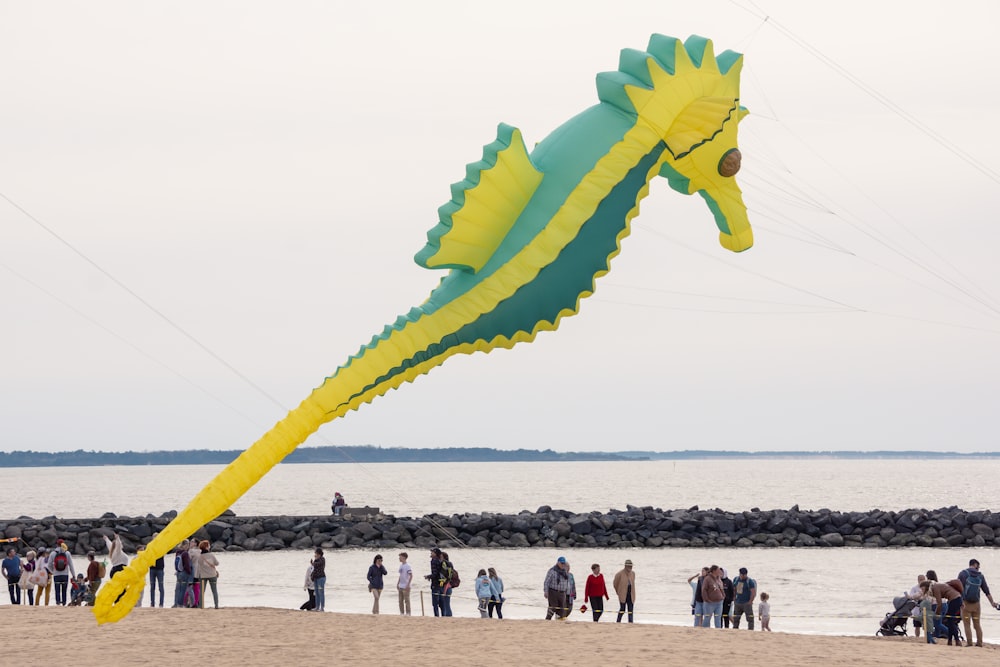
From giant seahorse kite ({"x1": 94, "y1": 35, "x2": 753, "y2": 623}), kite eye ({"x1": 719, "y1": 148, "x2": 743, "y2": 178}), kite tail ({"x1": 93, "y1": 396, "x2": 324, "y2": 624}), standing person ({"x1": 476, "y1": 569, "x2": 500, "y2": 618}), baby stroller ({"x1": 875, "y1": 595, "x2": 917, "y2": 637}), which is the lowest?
baby stroller ({"x1": 875, "y1": 595, "x2": 917, "y2": 637})

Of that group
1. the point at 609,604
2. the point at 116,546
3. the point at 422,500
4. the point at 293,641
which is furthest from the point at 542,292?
the point at 422,500

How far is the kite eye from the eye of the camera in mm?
10844

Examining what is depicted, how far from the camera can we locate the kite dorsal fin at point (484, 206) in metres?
9.91

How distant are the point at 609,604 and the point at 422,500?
210 feet

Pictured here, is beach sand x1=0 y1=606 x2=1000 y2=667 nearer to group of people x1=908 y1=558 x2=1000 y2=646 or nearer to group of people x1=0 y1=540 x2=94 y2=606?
group of people x1=908 y1=558 x2=1000 y2=646

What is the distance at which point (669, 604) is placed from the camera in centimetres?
2520

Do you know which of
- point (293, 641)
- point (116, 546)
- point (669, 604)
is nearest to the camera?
point (293, 641)

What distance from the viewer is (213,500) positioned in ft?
31.1

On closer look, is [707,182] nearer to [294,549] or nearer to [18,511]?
[294,549]

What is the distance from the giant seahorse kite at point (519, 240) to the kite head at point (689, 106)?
18 mm

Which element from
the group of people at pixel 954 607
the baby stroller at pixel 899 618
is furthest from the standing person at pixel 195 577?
the group of people at pixel 954 607

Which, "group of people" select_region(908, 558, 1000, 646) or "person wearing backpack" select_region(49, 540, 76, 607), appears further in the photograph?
"person wearing backpack" select_region(49, 540, 76, 607)

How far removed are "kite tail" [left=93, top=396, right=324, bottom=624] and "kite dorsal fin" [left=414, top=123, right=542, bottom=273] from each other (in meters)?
1.58

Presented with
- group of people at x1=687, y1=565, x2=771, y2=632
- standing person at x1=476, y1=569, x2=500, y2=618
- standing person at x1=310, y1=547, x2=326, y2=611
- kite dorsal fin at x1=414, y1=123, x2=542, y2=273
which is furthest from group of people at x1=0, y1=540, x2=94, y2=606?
kite dorsal fin at x1=414, y1=123, x2=542, y2=273
